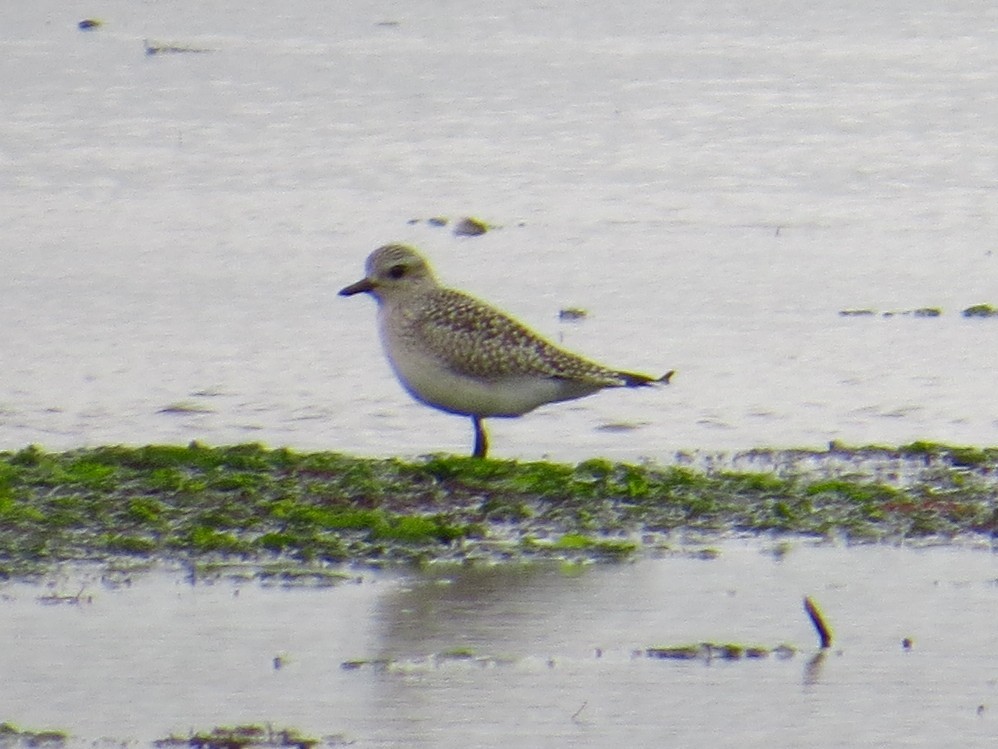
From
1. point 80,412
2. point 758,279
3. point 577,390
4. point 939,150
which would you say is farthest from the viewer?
point 939,150

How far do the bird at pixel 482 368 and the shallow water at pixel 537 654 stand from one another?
1537 mm

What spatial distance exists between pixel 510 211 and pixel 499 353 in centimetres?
551

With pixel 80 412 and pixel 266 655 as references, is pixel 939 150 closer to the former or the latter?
pixel 80 412

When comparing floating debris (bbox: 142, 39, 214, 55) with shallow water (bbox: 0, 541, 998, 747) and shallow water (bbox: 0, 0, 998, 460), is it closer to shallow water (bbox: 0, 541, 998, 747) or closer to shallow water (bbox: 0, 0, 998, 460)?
shallow water (bbox: 0, 0, 998, 460)

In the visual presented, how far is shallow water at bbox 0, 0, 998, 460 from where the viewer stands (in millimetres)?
9180

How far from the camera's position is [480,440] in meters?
8.20

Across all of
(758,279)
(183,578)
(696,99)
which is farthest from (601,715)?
(696,99)

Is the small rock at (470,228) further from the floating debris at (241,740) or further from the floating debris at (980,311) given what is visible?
the floating debris at (241,740)

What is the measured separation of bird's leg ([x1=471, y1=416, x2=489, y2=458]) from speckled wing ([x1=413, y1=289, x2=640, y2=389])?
6.7 inches

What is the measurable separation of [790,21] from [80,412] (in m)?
14.7

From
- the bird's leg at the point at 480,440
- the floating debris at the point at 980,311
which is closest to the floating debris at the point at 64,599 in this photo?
the bird's leg at the point at 480,440

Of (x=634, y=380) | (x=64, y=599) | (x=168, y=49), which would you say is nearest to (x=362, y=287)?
(x=634, y=380)

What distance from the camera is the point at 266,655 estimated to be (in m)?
5.71

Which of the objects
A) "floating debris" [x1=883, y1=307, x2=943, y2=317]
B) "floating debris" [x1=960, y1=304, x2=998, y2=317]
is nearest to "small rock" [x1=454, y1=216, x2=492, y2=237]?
"floating debris" [x1=883, y1=307, x2=943, y2=317]
